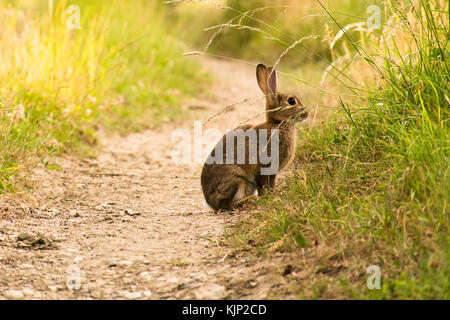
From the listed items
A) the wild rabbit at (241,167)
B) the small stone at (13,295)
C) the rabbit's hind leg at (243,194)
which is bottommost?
the small stone at (13,295)

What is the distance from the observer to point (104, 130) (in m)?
6.61

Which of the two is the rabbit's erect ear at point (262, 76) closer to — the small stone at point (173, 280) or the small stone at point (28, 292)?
the small stone at point (173, 280)

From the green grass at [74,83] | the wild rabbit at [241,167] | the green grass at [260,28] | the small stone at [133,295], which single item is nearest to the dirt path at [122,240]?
the small stone at [133,295]

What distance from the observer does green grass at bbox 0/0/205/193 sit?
16.5 ft

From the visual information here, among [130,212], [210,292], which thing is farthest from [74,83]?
[210,292]

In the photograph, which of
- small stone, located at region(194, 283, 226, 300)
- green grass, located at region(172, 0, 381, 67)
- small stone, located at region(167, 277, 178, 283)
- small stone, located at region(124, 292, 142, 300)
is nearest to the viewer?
small stone, located at region(194, 283, 226, 300)

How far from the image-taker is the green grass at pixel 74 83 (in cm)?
502

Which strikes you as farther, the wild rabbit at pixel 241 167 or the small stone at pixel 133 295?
the wild rabbit at pixel 241 167

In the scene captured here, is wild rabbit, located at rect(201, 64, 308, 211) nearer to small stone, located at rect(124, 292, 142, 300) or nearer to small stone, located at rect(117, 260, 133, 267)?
small stone, located at rect(117, 260, 133, 267)

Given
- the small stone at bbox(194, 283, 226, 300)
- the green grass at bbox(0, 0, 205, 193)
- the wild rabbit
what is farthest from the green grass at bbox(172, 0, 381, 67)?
the small stone at bbox(194, 283, 226, 300)

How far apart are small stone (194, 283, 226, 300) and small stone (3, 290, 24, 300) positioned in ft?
3.22

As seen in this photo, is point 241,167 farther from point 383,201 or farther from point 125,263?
point 383,201

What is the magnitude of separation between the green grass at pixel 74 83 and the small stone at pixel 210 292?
220cm
